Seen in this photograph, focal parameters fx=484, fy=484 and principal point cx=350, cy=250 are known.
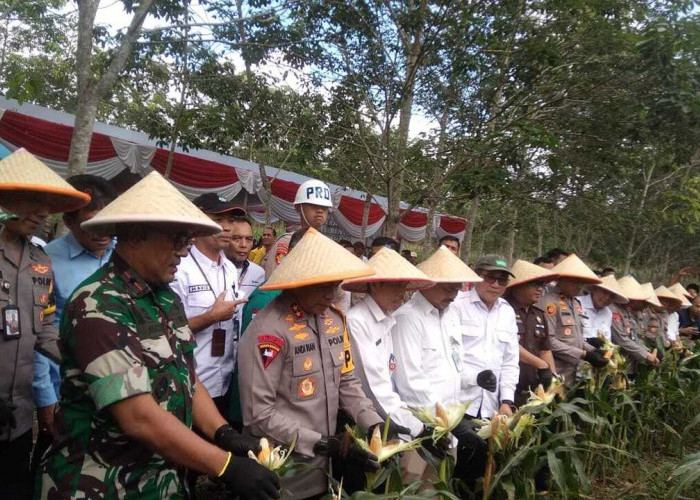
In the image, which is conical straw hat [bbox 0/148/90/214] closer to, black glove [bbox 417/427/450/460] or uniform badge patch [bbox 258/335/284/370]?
uniform badge patch [bbox 258/335/284/370]

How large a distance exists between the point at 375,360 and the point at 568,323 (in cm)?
226

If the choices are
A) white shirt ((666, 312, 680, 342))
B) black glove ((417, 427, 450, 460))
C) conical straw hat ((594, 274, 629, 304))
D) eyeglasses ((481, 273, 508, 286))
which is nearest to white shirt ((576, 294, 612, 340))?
conical straw hat ((594, 274, 629, 304))

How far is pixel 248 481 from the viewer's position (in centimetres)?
134

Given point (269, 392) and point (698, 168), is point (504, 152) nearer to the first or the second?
point (269, 392)

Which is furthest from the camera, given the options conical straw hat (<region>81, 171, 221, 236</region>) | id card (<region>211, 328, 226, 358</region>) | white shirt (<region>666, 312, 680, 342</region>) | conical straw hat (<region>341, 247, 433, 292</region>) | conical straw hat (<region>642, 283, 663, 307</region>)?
white shirt (<region>666, 312, 680, 342</region>)

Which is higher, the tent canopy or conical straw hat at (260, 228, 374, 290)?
the tent canopy

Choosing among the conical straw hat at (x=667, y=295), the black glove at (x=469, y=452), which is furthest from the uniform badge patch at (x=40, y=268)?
the conical straw hat at (x=667, y=295)

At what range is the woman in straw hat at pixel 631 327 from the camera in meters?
4.86

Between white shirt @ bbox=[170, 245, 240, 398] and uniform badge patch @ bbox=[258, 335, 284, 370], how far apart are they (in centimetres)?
74

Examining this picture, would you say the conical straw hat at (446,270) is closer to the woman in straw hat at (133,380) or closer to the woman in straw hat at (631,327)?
the woman in straw hat at (133,380)

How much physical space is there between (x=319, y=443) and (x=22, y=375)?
1.20 metres

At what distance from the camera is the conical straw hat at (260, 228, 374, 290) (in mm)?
1896

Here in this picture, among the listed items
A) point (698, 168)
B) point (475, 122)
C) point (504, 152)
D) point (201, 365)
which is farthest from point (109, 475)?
point (698, 168)

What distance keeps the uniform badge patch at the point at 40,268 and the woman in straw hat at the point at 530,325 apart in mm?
2899
